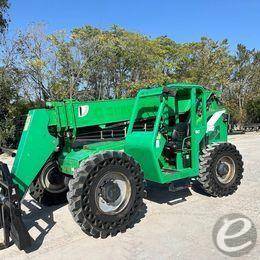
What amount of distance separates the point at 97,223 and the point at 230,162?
11.6 feet

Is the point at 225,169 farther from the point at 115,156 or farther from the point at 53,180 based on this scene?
the point at 53,180

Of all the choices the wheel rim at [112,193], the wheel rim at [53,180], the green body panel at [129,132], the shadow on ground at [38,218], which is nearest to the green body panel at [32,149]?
the green body panel at [129,132]

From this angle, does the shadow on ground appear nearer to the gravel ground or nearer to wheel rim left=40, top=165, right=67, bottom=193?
the gravel ground

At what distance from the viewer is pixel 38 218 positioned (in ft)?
22.6

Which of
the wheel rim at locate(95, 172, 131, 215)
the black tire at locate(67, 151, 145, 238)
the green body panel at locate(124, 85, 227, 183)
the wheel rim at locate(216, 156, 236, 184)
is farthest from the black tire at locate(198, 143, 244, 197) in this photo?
the wheel rim at locate(95, 172, 131, 215)

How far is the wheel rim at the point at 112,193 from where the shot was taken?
236 inches

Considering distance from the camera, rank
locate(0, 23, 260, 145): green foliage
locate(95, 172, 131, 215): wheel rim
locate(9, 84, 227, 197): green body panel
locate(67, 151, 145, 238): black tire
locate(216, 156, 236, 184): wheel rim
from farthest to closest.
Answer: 1. locate(0, 23, 260, 145): green foliage
2. locate(216, 156, 236, 184): wheel rim
3. locate(9, 84, 227, 197): green body panel
4. locate(95, 172, 131, 215): wheel rim
5. locate(67, 151, 145, 238): black tire

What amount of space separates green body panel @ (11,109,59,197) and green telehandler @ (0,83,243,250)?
0.02m

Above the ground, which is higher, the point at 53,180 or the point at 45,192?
the point at 53,180

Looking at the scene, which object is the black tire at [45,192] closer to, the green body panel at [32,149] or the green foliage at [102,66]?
the green body panel at [32,149]

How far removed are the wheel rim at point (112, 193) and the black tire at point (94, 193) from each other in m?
0.05

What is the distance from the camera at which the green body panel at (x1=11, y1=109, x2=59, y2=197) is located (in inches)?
239

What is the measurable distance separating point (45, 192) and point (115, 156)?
220cm

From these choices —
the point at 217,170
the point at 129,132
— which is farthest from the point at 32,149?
the point at 217,170
